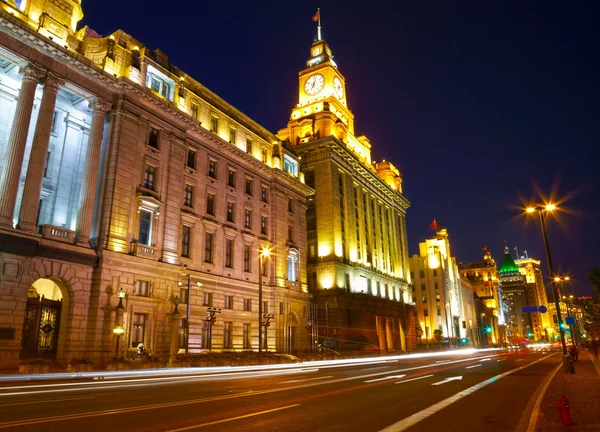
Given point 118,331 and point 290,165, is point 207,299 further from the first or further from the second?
point 290,165

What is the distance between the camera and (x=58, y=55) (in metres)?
29.7

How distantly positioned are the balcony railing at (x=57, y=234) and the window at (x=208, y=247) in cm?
1270

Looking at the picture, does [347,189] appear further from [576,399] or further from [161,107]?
[576,399]

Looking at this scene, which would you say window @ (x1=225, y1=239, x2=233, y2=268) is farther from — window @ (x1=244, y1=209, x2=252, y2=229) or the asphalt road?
the asphalt road

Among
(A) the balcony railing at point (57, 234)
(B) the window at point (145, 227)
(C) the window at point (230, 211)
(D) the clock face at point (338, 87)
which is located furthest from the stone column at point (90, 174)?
(D) the clock face at point (338, 87)

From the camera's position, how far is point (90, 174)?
99.8 ft

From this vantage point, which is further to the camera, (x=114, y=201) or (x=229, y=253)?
(x=229, y=253)

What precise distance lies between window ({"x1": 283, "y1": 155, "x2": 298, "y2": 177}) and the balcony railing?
29.3 metres

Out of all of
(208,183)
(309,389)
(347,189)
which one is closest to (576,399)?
(309,389)

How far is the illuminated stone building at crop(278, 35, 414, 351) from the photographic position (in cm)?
6003

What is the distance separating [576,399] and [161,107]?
3413 cm

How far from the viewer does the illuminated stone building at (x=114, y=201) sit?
26.9 m

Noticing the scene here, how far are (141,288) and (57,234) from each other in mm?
7125

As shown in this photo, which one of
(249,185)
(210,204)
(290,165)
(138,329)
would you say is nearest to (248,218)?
(249,185)
